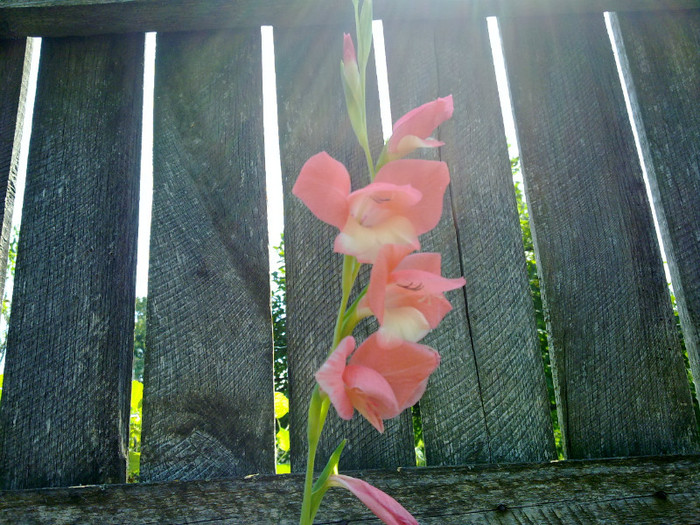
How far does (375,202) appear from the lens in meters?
0.49

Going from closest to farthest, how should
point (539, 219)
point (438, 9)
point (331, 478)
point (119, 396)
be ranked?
point (331, 478) < point (119, 396) < point (539, 219) < point (438, 9)

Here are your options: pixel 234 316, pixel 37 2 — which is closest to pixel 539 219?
pixel 234 316

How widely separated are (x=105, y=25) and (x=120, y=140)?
11.0 inches

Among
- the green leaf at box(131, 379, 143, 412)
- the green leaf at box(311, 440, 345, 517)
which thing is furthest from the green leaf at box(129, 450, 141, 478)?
the green leaf at box(311, 440, 345, 517)

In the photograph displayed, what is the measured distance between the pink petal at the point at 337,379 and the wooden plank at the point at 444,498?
729 millimetres

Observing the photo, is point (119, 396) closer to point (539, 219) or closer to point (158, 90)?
point (158, 90)

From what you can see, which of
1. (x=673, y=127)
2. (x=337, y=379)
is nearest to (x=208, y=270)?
(x=337, y=379)

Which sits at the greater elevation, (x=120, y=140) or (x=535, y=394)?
(x=120, y=140)

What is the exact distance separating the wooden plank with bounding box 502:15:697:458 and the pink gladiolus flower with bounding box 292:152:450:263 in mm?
907

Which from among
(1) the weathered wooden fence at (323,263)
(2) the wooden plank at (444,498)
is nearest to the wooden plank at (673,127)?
(1) the weathered wooden fence at (323,263)

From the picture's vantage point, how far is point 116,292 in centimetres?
129

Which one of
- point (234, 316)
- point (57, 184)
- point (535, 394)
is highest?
point (57, 184)

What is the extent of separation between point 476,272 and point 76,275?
2.68ft

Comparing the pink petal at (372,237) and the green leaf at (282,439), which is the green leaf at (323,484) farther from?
the green leaf at (282,439)
